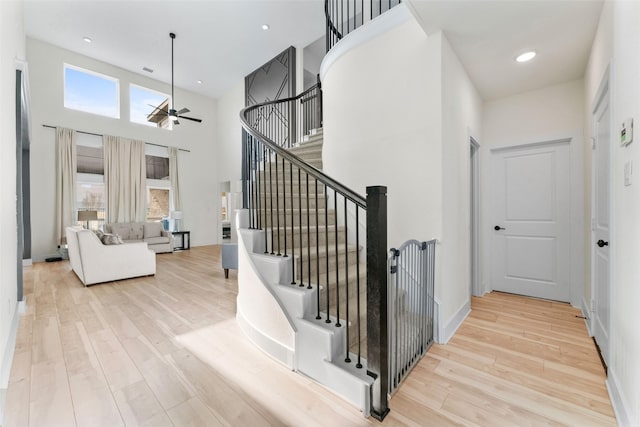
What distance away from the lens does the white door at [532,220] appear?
326 centimetres

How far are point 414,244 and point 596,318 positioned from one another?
186 centimetres

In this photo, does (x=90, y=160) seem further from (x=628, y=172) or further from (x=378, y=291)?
Result: (x=628, y=172)

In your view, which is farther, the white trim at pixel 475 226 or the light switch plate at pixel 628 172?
the white trim at pixel 475 226

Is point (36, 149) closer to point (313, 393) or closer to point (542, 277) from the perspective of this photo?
point (313, 393)

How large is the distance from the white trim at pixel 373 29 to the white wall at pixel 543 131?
1.87 metres

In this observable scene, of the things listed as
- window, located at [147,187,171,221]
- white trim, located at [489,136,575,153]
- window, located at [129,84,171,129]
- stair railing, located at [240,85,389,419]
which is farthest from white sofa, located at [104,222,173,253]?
white trim, located at [489,136,575,153]

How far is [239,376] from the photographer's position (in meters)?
1.84

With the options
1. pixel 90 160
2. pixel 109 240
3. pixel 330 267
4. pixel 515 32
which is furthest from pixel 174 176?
pixel 515 32

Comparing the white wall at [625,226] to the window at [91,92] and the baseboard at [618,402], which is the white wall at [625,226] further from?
the window at [91,92]

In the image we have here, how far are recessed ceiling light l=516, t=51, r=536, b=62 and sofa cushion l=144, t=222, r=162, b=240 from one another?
8.10m

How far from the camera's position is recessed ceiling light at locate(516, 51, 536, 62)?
2.57m

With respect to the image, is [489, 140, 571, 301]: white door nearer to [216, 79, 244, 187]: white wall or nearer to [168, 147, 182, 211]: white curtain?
[216, 79, 244, 187]: white wall

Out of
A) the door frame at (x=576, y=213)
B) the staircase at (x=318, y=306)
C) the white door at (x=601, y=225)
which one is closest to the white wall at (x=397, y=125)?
the staircase at (x=318, y=306)

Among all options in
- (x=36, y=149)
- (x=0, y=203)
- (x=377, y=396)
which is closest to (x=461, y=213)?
(x=377, y=396)
